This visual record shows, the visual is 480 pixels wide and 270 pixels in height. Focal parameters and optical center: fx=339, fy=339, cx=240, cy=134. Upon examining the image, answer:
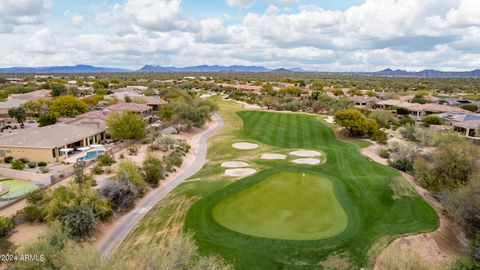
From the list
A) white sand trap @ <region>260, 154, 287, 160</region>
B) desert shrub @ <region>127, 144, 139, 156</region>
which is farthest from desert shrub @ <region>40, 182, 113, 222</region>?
white sand trap @ <region>260, 154, 287, 160</region>

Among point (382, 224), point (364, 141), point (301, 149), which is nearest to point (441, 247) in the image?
point (382, 224)

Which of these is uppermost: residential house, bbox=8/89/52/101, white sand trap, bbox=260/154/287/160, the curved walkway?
residential house, bbox=8/89/52/101

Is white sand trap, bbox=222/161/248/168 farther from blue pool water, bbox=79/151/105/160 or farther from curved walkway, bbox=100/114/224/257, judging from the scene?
blue pool water, bbox=79/151/105/160

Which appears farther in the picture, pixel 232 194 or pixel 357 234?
pixel 232 194

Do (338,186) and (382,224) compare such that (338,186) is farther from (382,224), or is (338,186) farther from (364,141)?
(364,141)

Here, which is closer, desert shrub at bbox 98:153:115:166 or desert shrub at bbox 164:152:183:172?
desert shrub at bbox 98:153:115:166

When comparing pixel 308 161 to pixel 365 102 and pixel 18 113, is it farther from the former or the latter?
pixel 365 102
